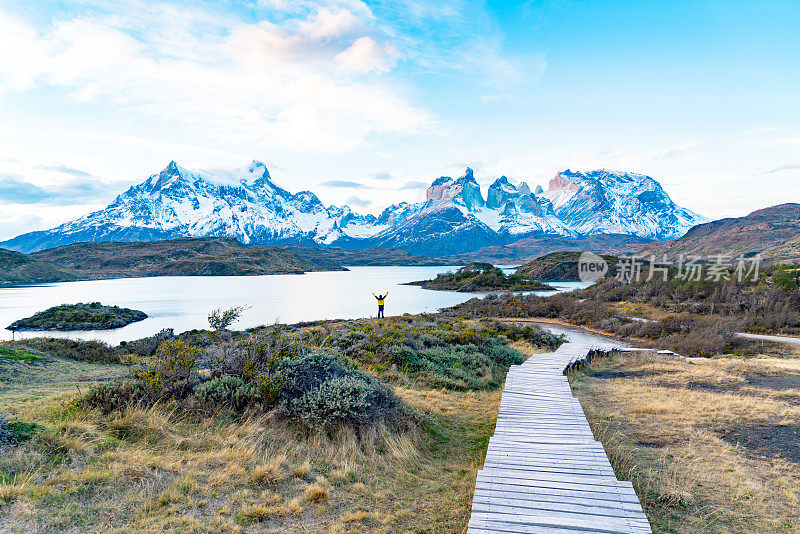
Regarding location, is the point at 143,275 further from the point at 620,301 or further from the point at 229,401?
the point at 229,401

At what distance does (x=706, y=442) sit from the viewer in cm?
852

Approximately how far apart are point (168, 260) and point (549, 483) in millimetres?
190575

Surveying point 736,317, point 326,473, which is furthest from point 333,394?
point 736,317

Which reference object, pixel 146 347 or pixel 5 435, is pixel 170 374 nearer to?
pixel 5 435

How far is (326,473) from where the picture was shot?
644cm

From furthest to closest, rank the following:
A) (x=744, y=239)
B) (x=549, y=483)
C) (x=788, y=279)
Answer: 1. (x=744, y=239)
2. (x=788, y=279)
3. (x=549, y=483)

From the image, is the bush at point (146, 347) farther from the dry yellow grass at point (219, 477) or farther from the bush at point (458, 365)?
the dry yellow grass at point (219, 477)

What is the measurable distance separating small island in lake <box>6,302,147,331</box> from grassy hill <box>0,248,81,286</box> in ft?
294

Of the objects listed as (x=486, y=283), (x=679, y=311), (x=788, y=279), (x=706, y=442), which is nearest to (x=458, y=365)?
(x=706, y=442)

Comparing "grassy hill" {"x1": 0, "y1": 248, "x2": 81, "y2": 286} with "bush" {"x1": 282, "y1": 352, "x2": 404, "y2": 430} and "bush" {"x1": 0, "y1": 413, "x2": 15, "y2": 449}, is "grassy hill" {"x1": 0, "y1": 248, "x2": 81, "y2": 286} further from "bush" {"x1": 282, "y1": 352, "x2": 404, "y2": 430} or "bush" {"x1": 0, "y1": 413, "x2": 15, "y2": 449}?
"bush" {"x1": 282, "y1": 352, "x2": 404, "y2": 430}

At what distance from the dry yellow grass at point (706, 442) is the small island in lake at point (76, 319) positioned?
43660 mm

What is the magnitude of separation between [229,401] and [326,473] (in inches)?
110

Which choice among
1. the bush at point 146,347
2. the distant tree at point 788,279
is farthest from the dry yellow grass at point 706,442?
the distant tree at point 788,279

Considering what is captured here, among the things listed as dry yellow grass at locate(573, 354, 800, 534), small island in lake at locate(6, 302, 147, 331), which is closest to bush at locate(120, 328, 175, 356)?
dry yellow grass at locate(573, 354, 800, 534)
